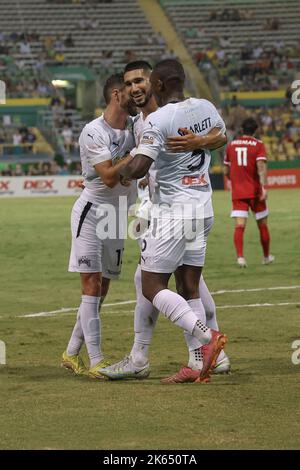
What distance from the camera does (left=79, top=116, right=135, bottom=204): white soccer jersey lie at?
349 inches

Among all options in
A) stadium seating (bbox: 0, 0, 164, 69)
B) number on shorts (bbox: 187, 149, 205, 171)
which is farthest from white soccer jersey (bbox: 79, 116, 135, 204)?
stadium seating (bbox: 0, 0, 164, 69)

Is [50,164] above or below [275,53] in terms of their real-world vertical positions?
below

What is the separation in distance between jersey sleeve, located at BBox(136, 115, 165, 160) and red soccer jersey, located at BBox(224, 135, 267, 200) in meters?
10.6

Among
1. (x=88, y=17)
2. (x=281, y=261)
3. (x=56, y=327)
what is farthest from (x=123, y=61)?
(x=56, y=327)

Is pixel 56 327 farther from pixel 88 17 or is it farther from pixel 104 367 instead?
pixel 88 17

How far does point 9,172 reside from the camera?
4212 cm

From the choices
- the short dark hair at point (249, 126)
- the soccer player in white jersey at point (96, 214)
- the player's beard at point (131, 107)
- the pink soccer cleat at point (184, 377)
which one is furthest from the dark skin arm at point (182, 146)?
the short dark hair at point (249, 126)

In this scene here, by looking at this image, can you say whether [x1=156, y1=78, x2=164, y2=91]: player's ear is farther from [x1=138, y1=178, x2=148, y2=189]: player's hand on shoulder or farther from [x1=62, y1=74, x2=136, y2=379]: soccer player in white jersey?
[x1=138, y1=178, x2=148, y2=189]: player's hand on shoulder

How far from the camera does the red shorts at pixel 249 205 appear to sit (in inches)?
736

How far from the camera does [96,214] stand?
30.3 feet

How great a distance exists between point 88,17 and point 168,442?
171ft

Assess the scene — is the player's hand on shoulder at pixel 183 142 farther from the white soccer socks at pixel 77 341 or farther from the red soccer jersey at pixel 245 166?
the red soccer jersey at pixel 245 166
